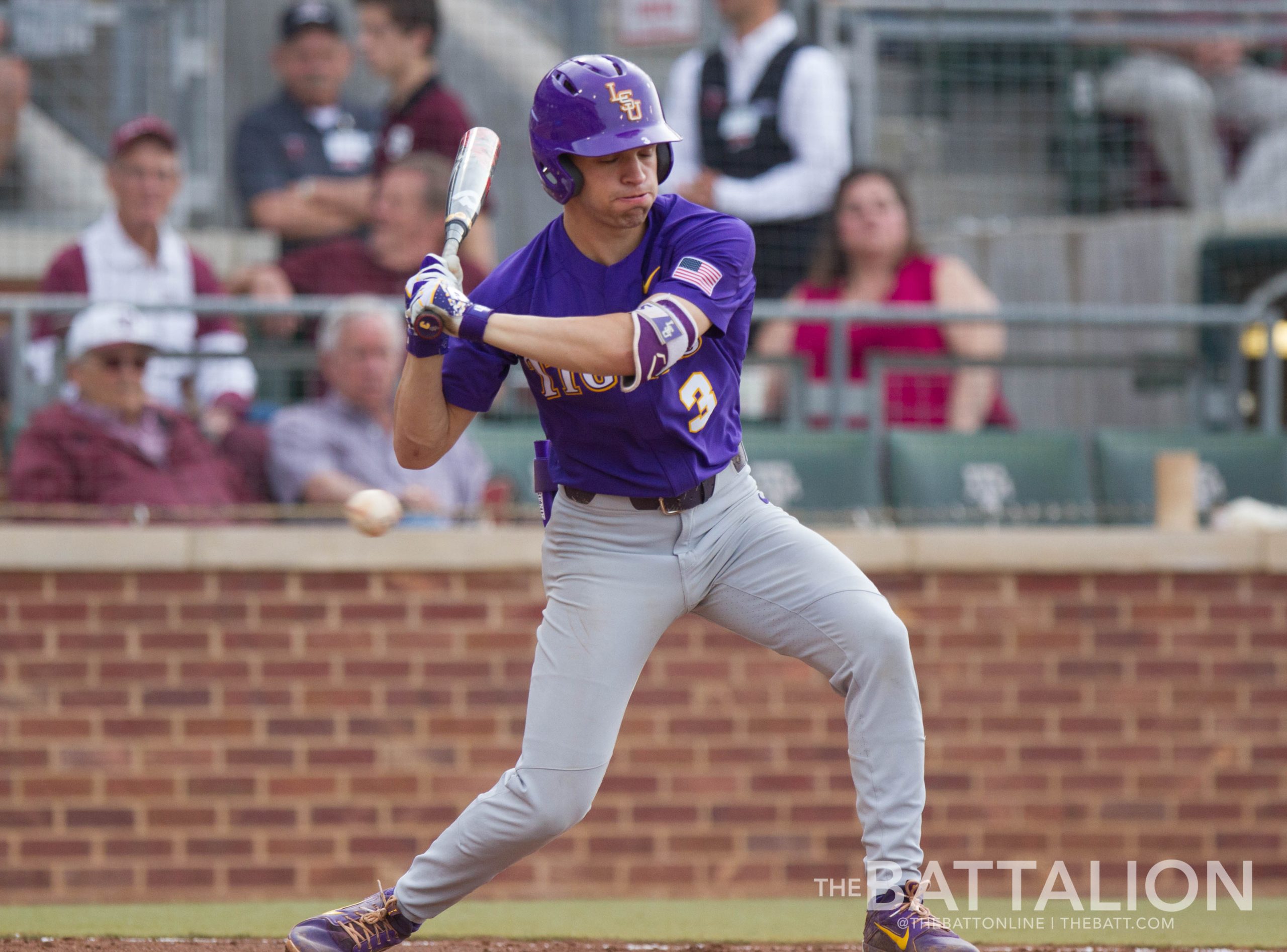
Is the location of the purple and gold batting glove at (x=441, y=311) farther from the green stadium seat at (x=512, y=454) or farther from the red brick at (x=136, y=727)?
the red brick at (x=136, y=727)

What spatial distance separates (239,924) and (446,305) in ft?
7.46

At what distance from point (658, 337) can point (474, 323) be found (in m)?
0.35

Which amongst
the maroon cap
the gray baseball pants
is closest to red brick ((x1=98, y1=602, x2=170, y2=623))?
the maroon cap

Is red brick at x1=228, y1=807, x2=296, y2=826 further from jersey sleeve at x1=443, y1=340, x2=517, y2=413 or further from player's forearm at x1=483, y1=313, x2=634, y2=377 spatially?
player's forearm at x1=483, y1=313, x2=634, y2=377

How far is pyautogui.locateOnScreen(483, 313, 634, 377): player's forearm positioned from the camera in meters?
3.03

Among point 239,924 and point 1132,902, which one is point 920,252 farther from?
point 239,924

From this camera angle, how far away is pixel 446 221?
3.30 meters

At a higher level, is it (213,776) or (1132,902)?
(213,776)

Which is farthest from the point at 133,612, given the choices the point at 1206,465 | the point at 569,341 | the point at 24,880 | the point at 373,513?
the point at 1206,465

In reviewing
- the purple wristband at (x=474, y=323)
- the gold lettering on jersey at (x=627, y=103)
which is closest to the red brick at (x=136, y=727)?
the purple wristband at (x=474, y=323)

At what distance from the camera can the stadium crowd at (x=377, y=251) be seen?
18.1ft

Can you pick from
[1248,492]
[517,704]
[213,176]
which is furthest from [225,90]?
[1248,492]

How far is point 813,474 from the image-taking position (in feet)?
18.8

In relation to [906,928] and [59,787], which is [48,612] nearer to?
[59,787]
